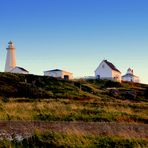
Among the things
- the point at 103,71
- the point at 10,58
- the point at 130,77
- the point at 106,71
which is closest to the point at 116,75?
the point at 106,71

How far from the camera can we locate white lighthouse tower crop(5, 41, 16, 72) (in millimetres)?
71312

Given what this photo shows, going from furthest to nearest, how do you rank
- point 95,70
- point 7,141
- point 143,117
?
point 95,70 < point 143,117 < point 7,141

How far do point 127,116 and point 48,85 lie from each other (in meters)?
33.4

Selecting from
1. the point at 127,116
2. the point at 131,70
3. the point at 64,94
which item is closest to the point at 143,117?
the point at 127,116

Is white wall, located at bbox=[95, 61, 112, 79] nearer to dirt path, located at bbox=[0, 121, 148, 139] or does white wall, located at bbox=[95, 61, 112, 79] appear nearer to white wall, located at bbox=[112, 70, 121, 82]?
white wall, located at bbox=[112, 70, 121, 82]

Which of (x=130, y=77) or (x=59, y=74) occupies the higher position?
(x=130, y=77)

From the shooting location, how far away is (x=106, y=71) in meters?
78.0

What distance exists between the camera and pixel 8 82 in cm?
5212

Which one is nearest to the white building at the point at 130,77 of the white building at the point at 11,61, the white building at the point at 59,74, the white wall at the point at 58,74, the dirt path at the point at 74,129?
the white wall at the point at 58,74

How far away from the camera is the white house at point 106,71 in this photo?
7706cm

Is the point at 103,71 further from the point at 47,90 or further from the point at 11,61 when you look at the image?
the point at 47,90

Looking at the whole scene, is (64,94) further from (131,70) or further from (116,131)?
(131,70)

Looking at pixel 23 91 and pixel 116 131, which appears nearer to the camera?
pixel 116 131

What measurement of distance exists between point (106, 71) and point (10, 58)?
64.6 feet
